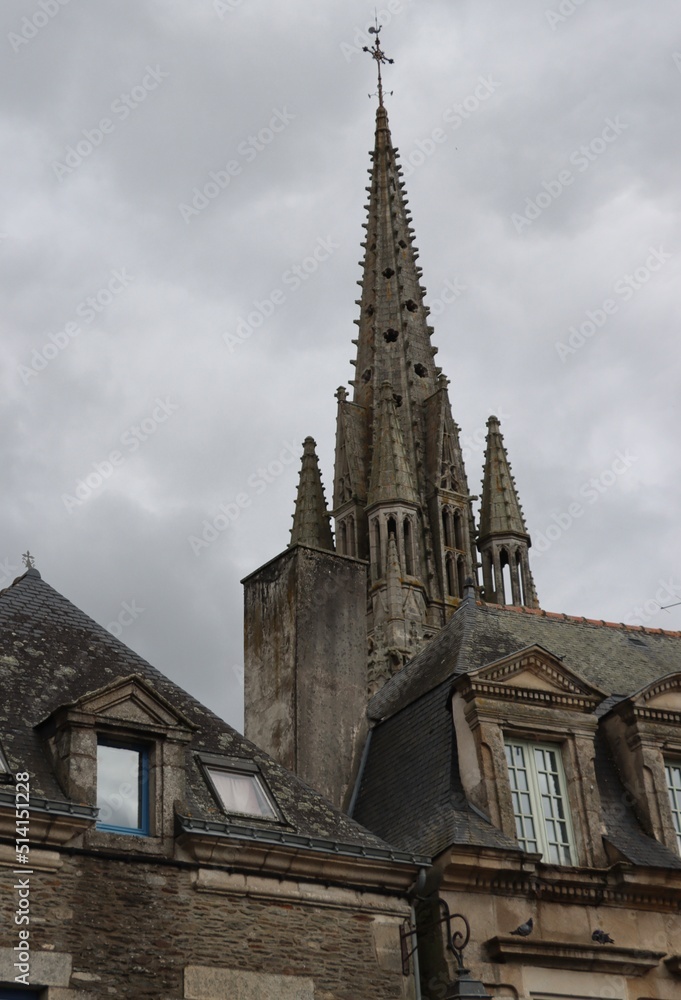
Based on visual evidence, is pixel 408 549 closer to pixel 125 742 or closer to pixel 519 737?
pixel 519 737

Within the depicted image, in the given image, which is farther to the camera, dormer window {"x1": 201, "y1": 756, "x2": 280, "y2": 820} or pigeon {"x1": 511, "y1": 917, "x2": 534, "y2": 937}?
pigeon {"x1": 511, "y1": 917, "x2": 534, "y2": 937}

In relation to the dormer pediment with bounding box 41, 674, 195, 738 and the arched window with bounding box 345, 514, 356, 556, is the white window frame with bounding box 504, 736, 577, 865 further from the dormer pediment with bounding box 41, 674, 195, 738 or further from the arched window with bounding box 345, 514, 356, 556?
the arched window with bounding box 345, 514, 356, 556

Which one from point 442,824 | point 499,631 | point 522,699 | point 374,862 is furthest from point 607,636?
point 374,862

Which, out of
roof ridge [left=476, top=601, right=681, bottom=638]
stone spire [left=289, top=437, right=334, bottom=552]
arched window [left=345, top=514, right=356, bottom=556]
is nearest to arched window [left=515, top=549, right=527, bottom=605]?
arched window [left=345, top=514, right=356, bottom=556]

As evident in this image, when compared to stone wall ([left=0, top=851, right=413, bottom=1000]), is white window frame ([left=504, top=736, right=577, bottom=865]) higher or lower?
higher

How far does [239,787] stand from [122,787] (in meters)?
1.38

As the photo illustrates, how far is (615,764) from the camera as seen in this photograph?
17750 millimetres

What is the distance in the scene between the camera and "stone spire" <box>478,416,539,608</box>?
70.9 meters

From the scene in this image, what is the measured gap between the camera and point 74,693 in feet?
49.8

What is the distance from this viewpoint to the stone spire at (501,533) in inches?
2793

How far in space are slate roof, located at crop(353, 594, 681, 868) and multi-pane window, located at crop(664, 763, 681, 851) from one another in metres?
0.48

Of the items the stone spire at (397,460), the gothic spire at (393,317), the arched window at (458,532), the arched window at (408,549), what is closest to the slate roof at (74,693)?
the stone spire at (397,460)

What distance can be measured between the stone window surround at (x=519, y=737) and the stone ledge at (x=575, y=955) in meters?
0.95

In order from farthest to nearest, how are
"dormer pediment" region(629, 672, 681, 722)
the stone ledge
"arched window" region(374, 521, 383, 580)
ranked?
"arched window" region(374, 521, 383, 580), "dormer pediment" region(629, 672, 681, 722), the stone ledge
